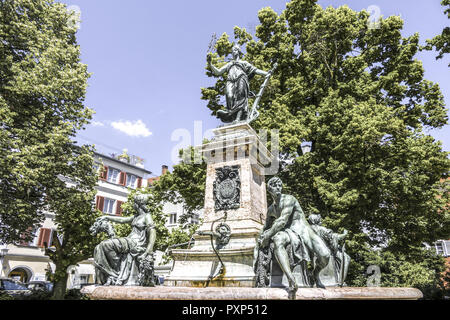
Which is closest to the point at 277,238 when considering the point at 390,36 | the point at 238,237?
the point at 238,237

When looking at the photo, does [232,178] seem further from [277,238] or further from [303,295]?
[303,295]

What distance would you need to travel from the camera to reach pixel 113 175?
127 ft

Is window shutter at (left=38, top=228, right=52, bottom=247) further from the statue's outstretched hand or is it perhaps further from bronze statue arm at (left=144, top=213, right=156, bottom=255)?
the statue's outstretched hand

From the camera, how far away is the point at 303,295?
4.21 metres

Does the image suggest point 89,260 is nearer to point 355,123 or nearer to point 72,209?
point 72,209

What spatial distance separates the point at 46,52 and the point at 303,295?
637 inches

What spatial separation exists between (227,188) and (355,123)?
8.44 metres

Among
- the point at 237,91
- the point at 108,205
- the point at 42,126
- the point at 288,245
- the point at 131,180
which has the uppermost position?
the point at 131,180

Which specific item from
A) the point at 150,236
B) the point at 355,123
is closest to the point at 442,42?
the point at 355,123

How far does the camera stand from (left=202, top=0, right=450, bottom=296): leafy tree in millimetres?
14273

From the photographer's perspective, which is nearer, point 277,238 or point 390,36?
point 277,238

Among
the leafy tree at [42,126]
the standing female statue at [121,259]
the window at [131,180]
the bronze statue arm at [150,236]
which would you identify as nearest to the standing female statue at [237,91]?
the bronze statue arm at [150,236]

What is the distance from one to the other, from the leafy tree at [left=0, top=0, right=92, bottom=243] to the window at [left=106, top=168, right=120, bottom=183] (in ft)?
74.1

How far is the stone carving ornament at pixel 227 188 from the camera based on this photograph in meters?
8.24
